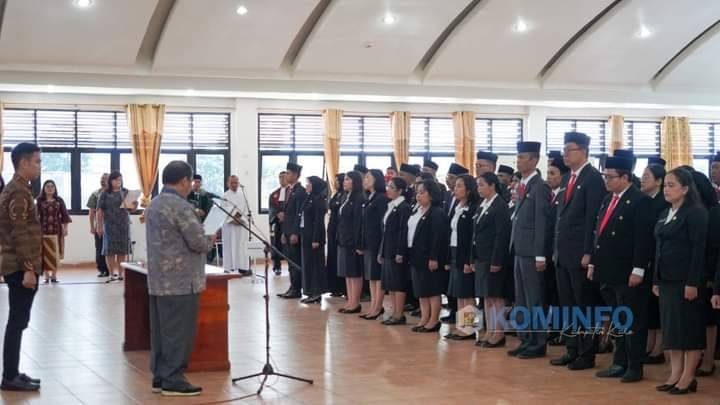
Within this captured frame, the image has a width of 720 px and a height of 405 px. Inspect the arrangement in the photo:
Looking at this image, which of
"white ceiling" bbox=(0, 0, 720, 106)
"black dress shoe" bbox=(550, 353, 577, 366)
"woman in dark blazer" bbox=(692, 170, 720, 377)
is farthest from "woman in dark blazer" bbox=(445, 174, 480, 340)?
"white ceiling" bbox=(0, 0, 720, 106)

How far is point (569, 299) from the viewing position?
272 inches

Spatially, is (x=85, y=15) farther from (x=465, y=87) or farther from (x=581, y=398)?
(x=581, y=398)

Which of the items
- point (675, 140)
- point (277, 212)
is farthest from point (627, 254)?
point (675, 140)

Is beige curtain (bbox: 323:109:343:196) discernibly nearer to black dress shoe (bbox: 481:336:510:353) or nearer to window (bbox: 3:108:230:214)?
window (bbox: 3:108:230:214)

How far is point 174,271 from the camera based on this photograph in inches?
226

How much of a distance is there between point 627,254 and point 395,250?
3017mm

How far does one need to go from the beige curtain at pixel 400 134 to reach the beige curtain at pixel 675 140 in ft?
19.8

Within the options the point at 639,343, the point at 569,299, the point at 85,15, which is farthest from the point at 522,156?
the point at 85,15

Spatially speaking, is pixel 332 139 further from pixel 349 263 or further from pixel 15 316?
pixel 15 316

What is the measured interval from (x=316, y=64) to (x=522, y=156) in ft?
28.8

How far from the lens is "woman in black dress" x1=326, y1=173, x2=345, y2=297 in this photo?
11125 mm

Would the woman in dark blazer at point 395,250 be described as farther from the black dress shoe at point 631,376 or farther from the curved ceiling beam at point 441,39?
the curved ceiling beam at point 441,39

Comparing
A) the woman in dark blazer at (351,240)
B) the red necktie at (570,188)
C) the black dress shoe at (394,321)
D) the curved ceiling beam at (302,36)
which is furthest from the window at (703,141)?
the red necktie at (570,188)

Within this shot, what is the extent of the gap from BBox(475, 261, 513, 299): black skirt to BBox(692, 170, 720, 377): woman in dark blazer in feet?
5.66
